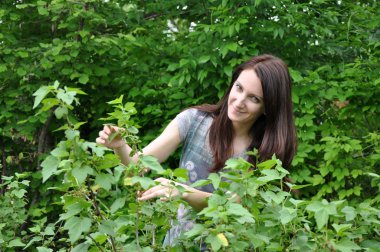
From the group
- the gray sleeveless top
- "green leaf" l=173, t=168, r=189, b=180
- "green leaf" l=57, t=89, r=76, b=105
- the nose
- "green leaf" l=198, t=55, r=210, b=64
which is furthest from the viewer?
"green leaf" l=198, t=55, r=210, b=64

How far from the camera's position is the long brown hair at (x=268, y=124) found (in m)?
2.76

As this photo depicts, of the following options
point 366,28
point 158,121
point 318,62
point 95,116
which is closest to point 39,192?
point 95,116

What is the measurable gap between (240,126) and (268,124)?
0.39ft

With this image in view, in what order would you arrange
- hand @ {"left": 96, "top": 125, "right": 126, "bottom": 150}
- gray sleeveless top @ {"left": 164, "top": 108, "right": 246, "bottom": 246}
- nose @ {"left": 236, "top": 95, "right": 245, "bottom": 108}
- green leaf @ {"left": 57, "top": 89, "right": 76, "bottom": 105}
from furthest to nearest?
1. gray sleeveless top @ {"left": 164, "top": 108, "right": 246, "bottom": 246}
2. nose @ {"left": 236, "top": 95, "right": 245, "bottom": 108}
3. hand @ {"left": 96, "top": 125, "right": 126, "bottom": 150}
4. green leaf @ {"left": 57, "top": 89, "right": 76, "bottom": 105}

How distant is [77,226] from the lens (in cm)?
168

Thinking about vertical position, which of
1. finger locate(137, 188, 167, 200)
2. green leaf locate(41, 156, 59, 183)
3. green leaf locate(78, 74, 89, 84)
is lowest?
green leaf locate(78, 74, 89, 84)

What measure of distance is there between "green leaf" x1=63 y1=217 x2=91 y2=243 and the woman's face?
112 centimetres

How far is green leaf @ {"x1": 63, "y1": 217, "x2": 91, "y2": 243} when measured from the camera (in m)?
1.66

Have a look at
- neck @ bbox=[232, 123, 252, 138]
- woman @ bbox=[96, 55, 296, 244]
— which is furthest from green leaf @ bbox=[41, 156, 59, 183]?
neck @ bbox=[232, 123, 252, 138]

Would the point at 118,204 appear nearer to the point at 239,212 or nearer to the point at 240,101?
the point at 239,212

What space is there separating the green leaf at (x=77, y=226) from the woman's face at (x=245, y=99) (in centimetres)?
112

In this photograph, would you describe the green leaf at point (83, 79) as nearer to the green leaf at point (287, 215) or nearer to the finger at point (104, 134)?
the finger at point (104, 134)

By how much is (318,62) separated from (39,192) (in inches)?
92.4

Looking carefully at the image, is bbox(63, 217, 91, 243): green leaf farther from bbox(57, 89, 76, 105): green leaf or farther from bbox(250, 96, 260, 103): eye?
bbox(250, 96, 260, 103): eye
